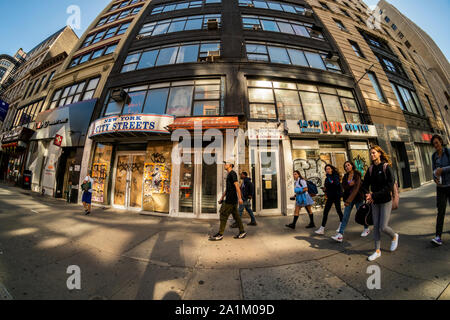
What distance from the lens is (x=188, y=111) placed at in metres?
7.91

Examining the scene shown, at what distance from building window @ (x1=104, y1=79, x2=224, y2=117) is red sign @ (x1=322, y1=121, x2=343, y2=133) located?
5.47m

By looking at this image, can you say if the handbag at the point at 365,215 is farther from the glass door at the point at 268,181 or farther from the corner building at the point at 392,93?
the corner building at the point at 392,93

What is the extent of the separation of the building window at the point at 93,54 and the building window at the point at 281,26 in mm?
10857

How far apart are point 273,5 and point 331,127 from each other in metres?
12.0

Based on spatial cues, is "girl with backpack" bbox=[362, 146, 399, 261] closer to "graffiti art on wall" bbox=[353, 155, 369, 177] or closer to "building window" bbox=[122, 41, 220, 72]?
"graffiti art on wall" bbox=[353, 155, 369, 177]

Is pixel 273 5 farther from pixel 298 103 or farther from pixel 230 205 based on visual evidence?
pixel 230 205

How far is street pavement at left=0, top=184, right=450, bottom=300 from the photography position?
81.7 inches

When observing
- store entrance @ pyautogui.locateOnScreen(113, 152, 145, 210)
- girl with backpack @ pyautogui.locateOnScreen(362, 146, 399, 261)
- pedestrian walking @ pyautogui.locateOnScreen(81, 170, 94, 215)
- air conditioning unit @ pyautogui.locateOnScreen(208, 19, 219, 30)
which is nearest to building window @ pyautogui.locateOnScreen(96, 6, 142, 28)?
air conditioning unit @ pyautogui.locateOnScreen(208, 19, 219, 30)

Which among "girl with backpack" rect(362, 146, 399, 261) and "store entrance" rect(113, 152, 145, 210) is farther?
"store entrance" rect(113, 152, 145, 210)

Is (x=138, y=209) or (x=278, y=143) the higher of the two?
(x=278, y=143)

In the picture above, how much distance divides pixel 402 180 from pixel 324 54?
10210 mm

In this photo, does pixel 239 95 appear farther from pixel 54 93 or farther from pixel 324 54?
pixel 54 93

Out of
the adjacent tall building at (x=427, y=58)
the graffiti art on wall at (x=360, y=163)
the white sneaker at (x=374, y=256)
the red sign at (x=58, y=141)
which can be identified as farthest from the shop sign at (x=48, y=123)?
the adjacent tall building at (x=427, y=58)
